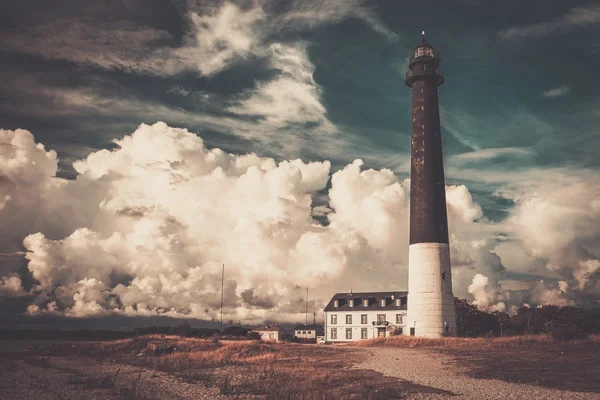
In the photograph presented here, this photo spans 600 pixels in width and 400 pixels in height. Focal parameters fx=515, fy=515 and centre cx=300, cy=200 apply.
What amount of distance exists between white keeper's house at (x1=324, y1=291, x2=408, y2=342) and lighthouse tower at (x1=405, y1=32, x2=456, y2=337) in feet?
84.1

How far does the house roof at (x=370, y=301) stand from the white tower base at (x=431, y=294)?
26429 mm

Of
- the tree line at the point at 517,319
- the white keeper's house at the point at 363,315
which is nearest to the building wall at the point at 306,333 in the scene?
the white keeper's house at the point at 363,315

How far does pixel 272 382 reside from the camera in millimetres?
21922

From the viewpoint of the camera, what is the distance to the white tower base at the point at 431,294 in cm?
4494

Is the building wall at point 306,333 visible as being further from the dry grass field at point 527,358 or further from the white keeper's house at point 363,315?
the dry grass field at point 527,358

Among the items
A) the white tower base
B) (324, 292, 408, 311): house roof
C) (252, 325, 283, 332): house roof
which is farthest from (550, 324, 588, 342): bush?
(252, 325, 283, 332): house roof

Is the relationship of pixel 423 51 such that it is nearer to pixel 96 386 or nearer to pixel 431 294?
pixel 431 294

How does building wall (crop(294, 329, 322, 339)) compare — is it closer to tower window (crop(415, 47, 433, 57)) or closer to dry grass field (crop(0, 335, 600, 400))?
dry grass field (crop(0, 335, 600, 400))

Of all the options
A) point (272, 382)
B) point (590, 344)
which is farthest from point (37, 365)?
point (590, 344)

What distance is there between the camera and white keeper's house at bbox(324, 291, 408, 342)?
236 feet

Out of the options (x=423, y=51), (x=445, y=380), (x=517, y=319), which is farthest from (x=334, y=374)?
(x=517, y=319)

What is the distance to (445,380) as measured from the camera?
23156 millimetres

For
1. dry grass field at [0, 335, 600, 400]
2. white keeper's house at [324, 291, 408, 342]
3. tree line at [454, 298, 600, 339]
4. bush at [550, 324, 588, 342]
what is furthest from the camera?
white keeper's house at [324, 291, 408, 342]

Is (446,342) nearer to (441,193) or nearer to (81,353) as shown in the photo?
(441,193)
